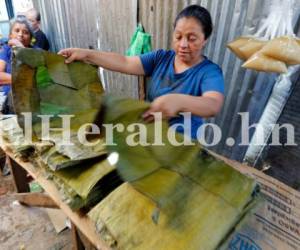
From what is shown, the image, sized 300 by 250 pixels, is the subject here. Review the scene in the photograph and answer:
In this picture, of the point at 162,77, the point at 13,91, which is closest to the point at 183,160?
the point at 162,77

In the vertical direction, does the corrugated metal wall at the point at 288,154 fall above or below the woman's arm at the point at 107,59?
below

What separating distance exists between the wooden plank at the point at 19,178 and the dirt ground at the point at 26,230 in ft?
0.64

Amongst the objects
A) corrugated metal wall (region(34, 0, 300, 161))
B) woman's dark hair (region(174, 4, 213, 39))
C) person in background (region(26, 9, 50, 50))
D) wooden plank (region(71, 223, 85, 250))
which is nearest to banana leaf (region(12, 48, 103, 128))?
woman's dark hair (region(174, 4, 213, 39))

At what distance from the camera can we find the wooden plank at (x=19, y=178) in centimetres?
205

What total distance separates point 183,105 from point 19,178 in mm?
1801

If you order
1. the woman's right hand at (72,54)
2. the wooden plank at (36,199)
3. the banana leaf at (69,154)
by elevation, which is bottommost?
the wooden plank at (36,199)

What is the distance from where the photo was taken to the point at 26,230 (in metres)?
2.07

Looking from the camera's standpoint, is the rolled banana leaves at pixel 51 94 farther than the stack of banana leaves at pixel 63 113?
Yes

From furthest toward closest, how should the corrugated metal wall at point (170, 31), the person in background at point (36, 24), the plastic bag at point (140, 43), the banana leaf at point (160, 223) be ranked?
the person in background at point (36, 24) < the plastic bag at point (140, 43) < the corrugated metal wall at point (170, 31) < the banana leaf at point (160, 223)

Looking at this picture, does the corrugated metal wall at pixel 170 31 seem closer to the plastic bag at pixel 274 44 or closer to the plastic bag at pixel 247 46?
the plastic bag at pixel 274 44

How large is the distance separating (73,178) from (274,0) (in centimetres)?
A: 155

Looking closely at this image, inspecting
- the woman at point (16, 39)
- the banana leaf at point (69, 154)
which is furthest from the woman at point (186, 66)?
the woman at point (16, 39)

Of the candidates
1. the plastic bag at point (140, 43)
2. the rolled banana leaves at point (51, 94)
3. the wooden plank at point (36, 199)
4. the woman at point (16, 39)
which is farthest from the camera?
the plastic bag at point (140, 43)

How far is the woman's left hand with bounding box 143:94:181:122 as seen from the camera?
982 millimetres
